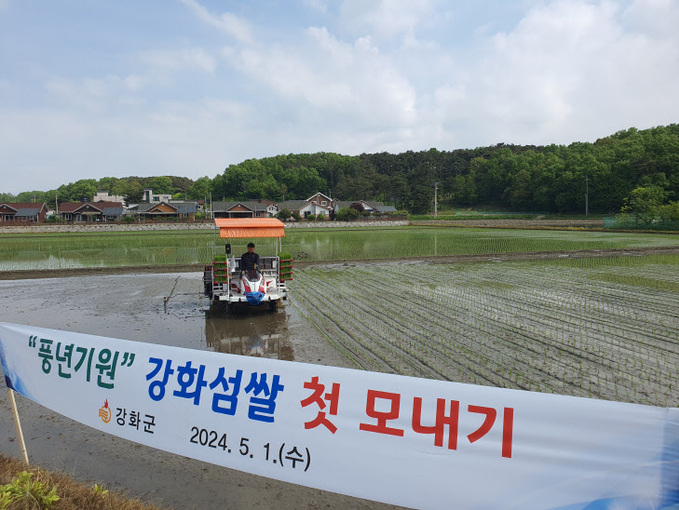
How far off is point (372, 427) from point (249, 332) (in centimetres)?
737

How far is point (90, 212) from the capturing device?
78.8 m

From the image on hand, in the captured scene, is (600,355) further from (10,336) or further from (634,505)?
(10,336)

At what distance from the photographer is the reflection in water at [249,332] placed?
Result: 844 centimetres

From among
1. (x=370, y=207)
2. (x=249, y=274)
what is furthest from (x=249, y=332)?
(x=370, y=207)

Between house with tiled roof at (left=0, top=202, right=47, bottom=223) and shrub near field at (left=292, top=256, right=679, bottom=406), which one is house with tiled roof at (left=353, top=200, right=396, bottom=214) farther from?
shrub near field at (left=292, top=256, right=679, bottom=406)

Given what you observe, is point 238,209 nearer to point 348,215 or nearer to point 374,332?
point 348,215

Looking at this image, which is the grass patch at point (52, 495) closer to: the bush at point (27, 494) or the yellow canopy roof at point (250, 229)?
the bush at point (27, 494)

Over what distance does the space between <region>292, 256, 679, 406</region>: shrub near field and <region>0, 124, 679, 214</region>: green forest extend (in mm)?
51712

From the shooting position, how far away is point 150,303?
13289mm

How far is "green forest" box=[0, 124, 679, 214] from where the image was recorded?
66688 millimetres

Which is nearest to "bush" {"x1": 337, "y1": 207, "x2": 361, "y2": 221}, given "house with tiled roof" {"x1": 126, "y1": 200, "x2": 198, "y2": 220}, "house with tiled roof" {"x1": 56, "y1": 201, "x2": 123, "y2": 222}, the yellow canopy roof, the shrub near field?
"house with tiled roof" {"x1": 126, "y1": 200, "x2": 198, "y2": 220}

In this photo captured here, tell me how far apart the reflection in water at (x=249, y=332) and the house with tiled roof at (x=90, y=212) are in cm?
7642

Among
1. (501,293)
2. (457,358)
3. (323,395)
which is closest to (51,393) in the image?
(323,395)

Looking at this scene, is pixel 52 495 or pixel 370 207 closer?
pixel 52 495
